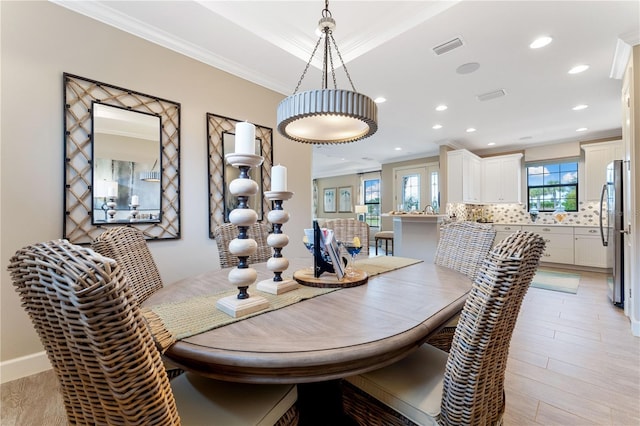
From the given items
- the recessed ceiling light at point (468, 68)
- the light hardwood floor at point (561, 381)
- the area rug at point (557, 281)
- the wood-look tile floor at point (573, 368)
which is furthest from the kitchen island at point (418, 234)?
the recessed ceiling light at point (468, 68)

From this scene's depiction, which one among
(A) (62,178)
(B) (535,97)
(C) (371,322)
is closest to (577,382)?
(C) (371,322)

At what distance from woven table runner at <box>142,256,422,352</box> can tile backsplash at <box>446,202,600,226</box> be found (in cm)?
541

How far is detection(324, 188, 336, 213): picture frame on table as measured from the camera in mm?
10414

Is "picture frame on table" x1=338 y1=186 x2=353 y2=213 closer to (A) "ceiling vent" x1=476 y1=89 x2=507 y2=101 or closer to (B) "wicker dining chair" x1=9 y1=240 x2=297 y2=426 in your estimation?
(A) "ceiling vent" x1=476 y1=89 x2=507 y2=101

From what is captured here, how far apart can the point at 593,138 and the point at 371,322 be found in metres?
7.00

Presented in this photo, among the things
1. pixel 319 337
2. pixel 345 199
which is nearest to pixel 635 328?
pixel 319 337

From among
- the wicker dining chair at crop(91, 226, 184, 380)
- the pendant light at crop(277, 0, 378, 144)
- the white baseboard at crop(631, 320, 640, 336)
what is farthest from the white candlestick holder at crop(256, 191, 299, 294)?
the white baseboard at crop(631, 320, 640, 336)

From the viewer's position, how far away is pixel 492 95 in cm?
359

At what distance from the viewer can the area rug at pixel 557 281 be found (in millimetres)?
3996

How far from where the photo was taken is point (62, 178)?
1.95 meters

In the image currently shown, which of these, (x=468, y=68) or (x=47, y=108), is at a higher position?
(x=468, y=68)

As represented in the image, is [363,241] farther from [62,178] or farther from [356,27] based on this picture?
[62,178]

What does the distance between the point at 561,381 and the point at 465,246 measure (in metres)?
1.10

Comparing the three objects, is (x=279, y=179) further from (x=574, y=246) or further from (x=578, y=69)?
(x=574, y=246)
